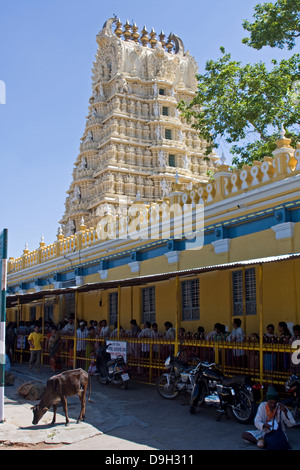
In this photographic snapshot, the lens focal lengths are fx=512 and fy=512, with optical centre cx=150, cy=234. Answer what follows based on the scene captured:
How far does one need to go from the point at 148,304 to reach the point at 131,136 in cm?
2404

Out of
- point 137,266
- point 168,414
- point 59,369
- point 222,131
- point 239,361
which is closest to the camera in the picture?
point 168,414

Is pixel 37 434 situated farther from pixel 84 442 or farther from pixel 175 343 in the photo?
pixel 175 343

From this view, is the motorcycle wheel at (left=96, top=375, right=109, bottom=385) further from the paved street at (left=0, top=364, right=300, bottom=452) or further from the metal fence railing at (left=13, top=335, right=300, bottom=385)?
the paved street at (left=0, top=364, right=300, bottom=452)

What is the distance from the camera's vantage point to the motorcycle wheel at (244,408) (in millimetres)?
7640

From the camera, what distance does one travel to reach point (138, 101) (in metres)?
39.0

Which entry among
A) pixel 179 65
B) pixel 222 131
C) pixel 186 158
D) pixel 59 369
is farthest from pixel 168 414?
pixel 179 65

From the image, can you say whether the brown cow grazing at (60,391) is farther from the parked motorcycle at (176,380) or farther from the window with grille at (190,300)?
the window with grille at (190,300)

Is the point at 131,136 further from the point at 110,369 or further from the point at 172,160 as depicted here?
the point at 110,369

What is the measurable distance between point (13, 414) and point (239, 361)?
4.29 meters

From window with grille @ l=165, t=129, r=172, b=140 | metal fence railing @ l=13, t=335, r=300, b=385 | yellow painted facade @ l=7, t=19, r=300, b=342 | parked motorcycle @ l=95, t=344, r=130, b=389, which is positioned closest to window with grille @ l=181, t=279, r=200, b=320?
yellow painted facade @ l=7, t=19, r=300, b=342

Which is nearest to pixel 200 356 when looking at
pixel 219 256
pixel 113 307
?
pixel 219 256

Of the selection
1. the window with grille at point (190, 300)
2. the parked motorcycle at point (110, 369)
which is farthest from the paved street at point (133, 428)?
the window with grille at point (190, 300)

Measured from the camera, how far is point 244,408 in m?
7.79

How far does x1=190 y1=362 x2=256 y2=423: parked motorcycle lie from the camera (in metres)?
7.71
